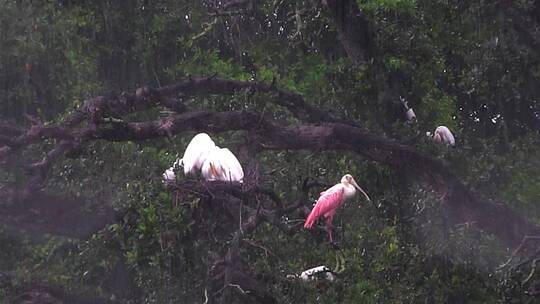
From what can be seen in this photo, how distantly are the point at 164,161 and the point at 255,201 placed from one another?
1828mm

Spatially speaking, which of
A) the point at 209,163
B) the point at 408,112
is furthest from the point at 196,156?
the point at 408,112

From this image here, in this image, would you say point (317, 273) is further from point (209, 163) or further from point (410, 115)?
point (410, 115)

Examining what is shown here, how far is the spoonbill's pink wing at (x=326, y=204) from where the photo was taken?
4.39 metres

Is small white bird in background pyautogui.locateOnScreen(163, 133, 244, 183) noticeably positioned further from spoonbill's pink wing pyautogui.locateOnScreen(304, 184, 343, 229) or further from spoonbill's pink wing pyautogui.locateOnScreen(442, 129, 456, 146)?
spoonbill's pink wing pyautogui.locateOnScreen(442, 129, 456, 146)

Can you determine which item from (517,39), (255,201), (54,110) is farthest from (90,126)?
(54,110)

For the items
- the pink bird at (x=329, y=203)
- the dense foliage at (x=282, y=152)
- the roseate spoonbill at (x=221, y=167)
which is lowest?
the dense foliage at (x=282, y=152)

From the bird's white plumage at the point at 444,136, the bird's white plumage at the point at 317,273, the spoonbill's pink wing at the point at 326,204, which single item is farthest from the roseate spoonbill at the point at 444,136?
the bird's white plumage at the point at 317,273

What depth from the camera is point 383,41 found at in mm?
6164

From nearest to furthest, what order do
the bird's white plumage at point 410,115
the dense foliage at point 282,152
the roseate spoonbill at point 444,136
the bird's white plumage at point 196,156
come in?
the dense foliage at point 282,152 → the bird's white plumage at point 196,156 → the roseate spoonbill at point 444,136 → the bird's white plumage at point 410,115

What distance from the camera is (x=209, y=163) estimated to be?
491cm

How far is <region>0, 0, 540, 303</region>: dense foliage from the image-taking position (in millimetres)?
4703

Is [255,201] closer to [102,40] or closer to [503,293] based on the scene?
[503,293]

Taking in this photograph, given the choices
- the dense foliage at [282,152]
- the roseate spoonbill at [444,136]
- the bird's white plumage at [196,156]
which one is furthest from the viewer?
the roseate spoonbill at [444,136]

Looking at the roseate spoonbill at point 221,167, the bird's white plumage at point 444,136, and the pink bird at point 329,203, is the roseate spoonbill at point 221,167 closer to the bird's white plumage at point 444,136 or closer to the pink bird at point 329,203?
the pink bird at point 329,203
